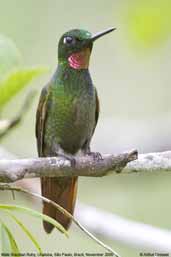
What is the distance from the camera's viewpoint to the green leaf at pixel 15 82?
1544 mm

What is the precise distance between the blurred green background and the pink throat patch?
0.57 feet

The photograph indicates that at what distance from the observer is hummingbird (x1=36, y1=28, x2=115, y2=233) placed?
2.69 m

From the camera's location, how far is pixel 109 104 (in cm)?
519

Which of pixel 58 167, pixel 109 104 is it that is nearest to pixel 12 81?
pixel 58 167

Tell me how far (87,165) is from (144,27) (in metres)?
0.42

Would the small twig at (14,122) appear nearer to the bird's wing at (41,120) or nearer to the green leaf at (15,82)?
the green leaf at (15,82)

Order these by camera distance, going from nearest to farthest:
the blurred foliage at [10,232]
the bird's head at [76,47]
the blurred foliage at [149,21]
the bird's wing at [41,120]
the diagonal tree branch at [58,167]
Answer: the blurred foliage at [10,232] < the diagonal tree branch at [58,167] < the blurred foliage at [149,21] < the bird's head at [76,47] < the bird's wing at [41,120]

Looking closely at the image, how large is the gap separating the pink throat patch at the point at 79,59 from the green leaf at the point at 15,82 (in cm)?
94

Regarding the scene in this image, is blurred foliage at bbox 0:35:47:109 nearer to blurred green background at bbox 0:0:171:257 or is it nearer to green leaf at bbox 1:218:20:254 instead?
green leaf at bbox 1:218:20:254

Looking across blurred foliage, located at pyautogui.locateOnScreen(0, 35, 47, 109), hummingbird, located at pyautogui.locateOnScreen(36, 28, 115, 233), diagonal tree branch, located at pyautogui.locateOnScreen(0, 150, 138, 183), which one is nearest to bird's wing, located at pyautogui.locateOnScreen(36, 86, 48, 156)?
hummingbird, located at pyautogui.locateOnScreen(36, 28, 115, 233)

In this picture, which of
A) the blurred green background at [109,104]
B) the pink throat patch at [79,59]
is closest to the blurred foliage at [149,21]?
the blurred green background at [109,104]

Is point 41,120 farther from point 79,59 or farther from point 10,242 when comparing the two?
point 10,242

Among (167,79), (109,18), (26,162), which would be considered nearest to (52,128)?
(26,162)

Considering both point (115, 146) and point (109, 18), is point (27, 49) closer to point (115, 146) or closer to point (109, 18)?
point (109, 18)
